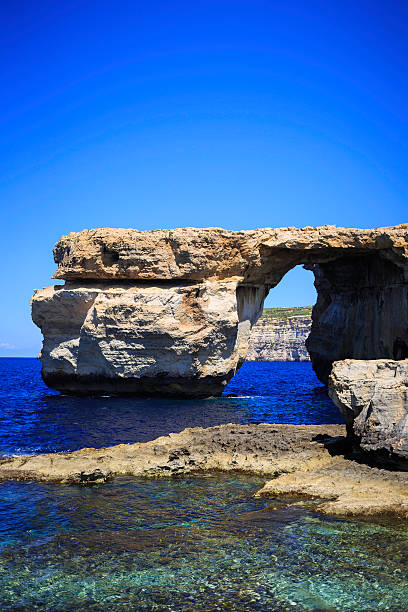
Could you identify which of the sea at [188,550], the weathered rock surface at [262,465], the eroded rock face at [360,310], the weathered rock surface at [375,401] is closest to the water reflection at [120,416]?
the weathered rock surface at [262,465]

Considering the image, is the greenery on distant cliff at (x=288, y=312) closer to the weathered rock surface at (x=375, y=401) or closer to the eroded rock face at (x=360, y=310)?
the eroded rock face at (x=360, y=310)

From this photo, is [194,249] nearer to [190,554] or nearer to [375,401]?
[375,401]

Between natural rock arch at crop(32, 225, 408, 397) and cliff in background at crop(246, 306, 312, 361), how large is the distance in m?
62.9

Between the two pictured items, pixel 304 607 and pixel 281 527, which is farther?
pixel 281 527

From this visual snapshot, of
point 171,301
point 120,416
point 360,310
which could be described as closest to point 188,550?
point 120,416

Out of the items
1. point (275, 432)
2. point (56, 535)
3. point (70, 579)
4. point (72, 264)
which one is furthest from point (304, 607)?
point (72, 264)

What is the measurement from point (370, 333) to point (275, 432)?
1742 cm

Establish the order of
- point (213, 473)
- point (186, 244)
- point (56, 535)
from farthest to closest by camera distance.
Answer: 1. point (186, 244)
2. point (213, 473)
3. point (56, 535)

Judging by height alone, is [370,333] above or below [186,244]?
below

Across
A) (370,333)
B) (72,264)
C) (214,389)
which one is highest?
(72,264)

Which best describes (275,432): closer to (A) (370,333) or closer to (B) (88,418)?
(B) (88,418)

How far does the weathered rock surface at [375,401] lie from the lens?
11062 mm

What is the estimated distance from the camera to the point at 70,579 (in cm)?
718

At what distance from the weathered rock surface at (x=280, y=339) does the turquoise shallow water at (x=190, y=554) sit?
81490 millimetres
